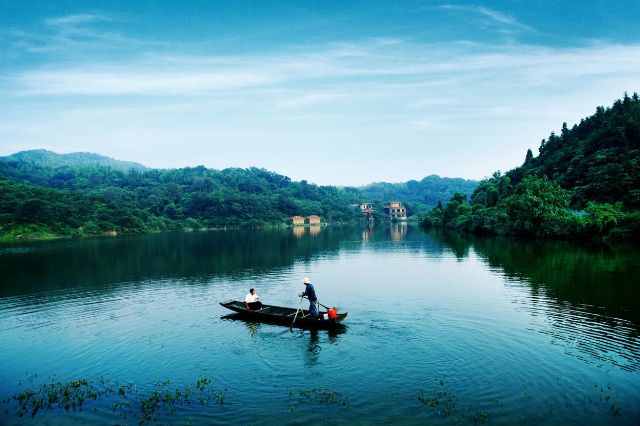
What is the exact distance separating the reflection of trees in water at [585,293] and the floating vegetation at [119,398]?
14.8m

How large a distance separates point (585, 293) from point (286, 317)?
19.8 metres

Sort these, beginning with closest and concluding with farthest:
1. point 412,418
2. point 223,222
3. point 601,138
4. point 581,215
→ point 412,418 → point 581,215 → point 601,138 → point 223,222

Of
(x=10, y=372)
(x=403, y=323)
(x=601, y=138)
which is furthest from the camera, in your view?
(x=601, y=138)

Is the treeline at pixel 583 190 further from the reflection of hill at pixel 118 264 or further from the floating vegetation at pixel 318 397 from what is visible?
the floating vegetation at pixel 318 397

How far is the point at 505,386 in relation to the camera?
15.4 meters

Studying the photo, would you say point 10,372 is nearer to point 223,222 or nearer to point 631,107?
point 631,107

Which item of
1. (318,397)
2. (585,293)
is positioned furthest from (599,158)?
(318,397)

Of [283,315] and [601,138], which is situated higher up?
[601,138]

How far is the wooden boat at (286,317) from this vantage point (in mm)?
22984

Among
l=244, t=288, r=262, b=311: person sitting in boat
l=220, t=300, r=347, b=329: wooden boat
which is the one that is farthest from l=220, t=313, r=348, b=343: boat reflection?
l=244, t=288, r=262, b=311: person sitting in boat

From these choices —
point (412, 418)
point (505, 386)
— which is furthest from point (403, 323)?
point (412, 418)

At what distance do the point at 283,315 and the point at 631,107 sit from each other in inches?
3587

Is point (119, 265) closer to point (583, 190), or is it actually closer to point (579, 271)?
point (579, 271)

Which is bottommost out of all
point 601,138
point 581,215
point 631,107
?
point 581,215
